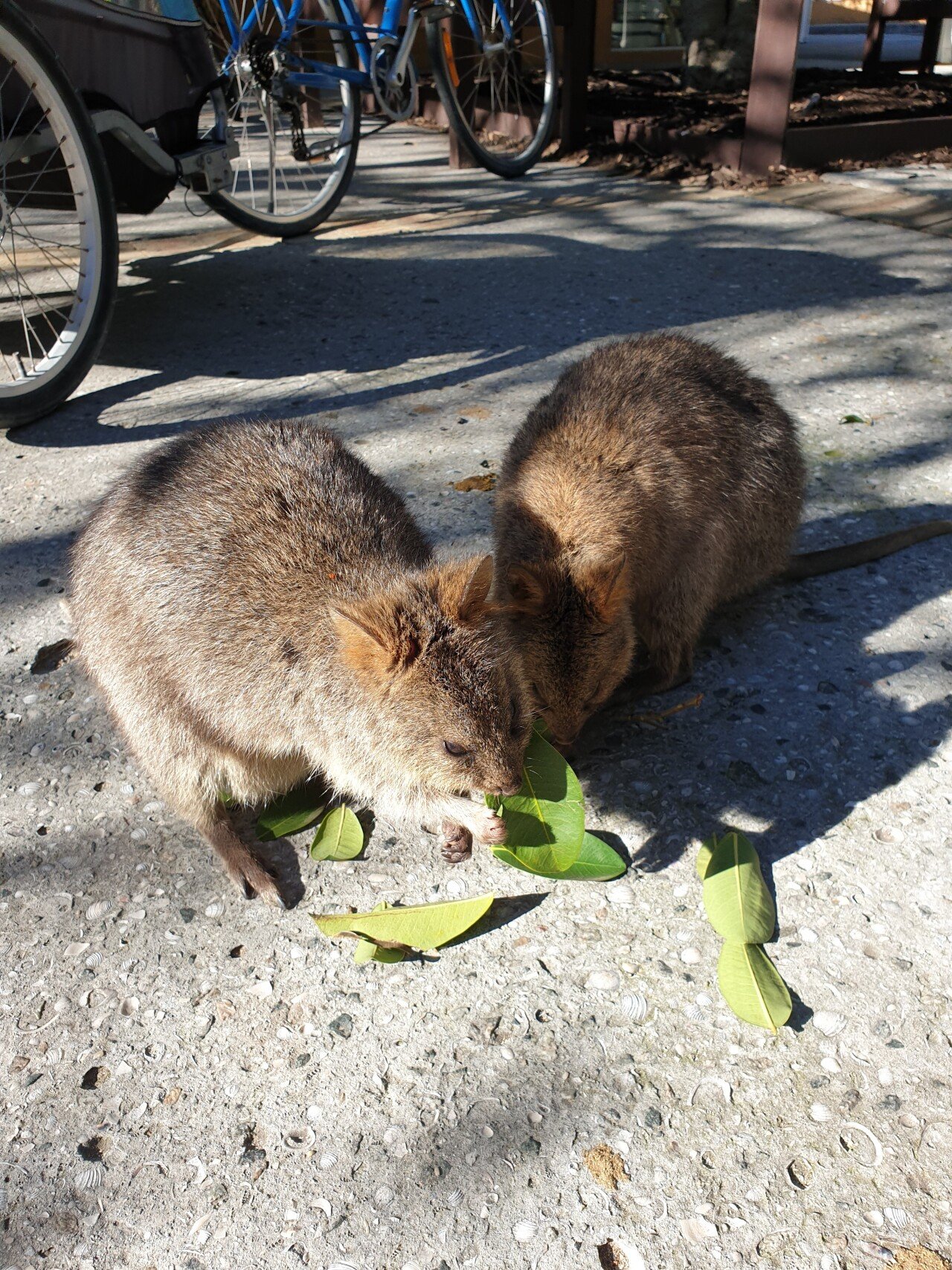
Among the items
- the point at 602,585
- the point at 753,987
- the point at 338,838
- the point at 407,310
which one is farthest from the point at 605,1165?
the point at 407,310

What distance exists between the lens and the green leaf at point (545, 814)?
6.44ft

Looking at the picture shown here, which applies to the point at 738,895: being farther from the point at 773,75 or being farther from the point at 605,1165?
the point at 773,75

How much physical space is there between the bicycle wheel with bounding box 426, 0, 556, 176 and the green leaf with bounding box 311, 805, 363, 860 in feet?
21.1

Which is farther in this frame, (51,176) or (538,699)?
(51,176)

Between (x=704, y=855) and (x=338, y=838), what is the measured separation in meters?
0.76

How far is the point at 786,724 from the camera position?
7.96ft

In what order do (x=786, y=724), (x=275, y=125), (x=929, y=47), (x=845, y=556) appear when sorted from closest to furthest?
(x=786, y=724) < (x=845, y=556) < (x=275, y=125) < (x=929, y=47)

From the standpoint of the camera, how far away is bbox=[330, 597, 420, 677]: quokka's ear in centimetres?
190

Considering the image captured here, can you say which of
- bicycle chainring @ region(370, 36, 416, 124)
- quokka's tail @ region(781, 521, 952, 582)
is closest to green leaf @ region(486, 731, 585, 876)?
quokka's tail @ region(781, 521, 952, 582)

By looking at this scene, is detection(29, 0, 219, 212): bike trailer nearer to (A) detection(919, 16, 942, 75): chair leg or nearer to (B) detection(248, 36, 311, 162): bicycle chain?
(B) detection(248, 36, 311, 162): bicycle chain

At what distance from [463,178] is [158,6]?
12.3 feet

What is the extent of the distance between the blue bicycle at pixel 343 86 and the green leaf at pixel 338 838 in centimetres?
405

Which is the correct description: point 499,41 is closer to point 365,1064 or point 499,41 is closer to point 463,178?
point 463,178

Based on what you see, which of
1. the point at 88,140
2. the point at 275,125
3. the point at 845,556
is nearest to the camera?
the point at 845,556
